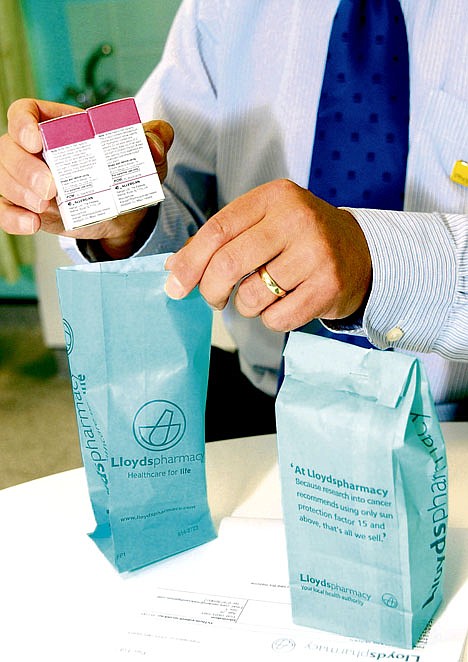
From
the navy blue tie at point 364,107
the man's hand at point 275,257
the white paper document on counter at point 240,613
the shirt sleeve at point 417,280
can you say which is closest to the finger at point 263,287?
the man's hand at point 275,257

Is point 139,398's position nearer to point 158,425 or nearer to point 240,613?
point 158,425

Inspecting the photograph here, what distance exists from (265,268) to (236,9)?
610 mm

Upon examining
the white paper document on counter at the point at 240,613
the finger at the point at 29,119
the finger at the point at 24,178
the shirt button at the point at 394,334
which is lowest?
the white paper document on counter at the point at 240,613

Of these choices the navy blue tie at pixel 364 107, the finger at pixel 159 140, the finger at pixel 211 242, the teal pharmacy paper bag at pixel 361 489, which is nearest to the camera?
the teal pharmacy paper bag at pixel 361 489

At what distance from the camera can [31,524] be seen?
788mm

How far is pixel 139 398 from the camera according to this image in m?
0.67

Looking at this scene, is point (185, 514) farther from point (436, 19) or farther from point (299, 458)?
point (436, 19)

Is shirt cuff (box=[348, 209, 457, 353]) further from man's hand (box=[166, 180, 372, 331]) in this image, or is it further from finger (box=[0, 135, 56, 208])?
finger (box=[0, 135, 56, 208])

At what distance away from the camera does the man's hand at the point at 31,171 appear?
75 cm

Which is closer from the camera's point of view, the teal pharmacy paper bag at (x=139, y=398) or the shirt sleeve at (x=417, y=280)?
the teal pharmacy paper bag at (x=139, y=398)

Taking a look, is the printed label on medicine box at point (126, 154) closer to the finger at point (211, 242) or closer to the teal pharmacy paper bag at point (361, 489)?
the finger at point (211, 242)

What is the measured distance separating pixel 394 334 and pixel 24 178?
1.41 ft

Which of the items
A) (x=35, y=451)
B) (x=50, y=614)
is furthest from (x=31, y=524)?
(x=35, y=451)

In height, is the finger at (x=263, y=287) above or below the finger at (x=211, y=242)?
below
